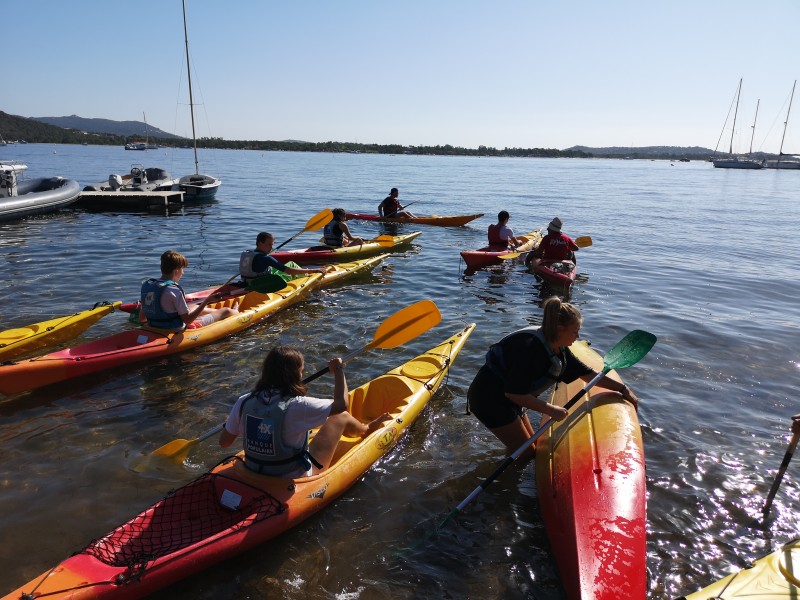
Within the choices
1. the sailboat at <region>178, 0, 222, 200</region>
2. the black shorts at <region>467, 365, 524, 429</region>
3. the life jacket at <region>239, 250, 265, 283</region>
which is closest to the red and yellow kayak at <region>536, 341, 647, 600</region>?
the black shorts at <region>467, 365, 524, 429</region>

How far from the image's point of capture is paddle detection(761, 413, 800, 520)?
3.77 meters

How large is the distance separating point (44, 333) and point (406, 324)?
460 centimetres

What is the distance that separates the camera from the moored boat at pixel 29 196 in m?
16.9

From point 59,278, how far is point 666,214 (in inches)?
Answer: 972

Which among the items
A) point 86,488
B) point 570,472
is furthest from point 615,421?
point 86,488

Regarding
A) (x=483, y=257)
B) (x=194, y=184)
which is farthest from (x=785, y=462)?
(x=194, y=184)

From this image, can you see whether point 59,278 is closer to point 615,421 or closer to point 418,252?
point 418,252

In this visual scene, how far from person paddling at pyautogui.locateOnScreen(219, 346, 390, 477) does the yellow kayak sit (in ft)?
13.9

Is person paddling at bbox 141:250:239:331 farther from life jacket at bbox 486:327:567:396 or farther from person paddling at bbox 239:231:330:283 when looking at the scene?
life jacket at bbox 486:327:567:396

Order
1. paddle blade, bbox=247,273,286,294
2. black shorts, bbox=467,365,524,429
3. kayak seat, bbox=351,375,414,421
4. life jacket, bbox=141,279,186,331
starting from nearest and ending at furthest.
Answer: black shorts, bbox=467,365,524,429 → kayak seat, bbox=351,375,414,421 → life jacket, bbox=141,279,186,331 → paddle blade, bbox=247,273,286,294

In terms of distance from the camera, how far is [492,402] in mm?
4527

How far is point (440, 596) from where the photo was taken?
3.60 metres

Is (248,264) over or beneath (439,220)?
over

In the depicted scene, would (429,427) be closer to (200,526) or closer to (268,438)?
(268,438)
